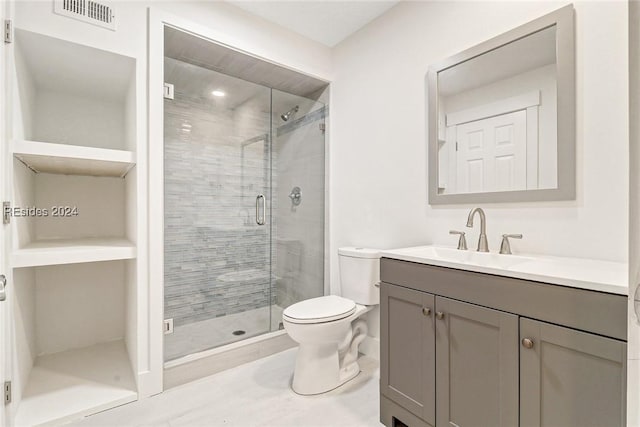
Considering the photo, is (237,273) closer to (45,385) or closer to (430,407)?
(45,385)

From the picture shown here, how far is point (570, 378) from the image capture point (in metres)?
0.97

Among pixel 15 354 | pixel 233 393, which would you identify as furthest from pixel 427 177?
pixel 15 354

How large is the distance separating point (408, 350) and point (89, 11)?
2.30m

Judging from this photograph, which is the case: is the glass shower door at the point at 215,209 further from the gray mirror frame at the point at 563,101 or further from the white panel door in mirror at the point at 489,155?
the gray mirror frame at the point at 563,101

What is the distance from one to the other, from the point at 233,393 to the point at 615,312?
1786 millimetres

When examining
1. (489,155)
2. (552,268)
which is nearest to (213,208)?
(489,155)

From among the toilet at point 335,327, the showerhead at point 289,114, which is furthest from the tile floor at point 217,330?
the showerhead at point 289,114

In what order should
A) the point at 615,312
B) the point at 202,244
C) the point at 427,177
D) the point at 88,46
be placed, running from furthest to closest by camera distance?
1. the point at 202,244
2. the point at 427,177
3. the point at 88,46
4. the point at 615,312

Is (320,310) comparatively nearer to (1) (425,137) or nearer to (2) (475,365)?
(2) (475,365)

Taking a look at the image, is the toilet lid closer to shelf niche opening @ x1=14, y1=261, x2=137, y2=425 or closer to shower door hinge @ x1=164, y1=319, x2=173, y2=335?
shower door hinge @ x1=164, y1=319, x2=173, y2=335

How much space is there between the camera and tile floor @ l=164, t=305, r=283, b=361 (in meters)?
1.95

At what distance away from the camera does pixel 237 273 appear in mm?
2326

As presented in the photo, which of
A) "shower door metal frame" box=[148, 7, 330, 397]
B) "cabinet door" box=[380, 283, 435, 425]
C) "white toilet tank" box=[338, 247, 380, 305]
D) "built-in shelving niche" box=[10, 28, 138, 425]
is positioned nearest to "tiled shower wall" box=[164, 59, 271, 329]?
"shower door metal frame" box=[148, 7, 330, 397]

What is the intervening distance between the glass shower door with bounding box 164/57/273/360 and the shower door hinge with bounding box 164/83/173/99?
3 cm
